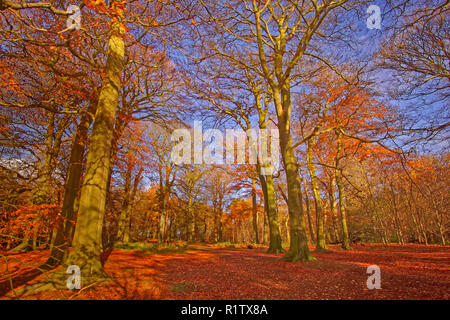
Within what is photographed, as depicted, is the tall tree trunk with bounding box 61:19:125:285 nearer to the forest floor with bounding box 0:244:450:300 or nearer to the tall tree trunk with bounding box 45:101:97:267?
the forest floor with bounding box 0:244:450:300

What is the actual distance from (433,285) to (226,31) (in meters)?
10.2

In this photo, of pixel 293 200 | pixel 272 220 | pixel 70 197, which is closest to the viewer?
pixel 70 197

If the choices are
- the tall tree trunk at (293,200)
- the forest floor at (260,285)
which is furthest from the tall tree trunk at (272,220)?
the forest floor at (260,285)

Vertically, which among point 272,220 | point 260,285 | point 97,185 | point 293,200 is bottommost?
point 260,285

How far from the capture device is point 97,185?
17.0 ft

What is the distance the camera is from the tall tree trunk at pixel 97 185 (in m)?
4.65

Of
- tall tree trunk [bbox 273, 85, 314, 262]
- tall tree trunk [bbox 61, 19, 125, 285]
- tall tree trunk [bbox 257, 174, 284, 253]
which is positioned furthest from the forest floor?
tall tree trunk [bbox 257, 174, 284, 253]

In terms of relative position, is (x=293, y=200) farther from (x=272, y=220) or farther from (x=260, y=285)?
(x=272, y=220)

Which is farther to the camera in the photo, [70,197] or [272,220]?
[272,220]

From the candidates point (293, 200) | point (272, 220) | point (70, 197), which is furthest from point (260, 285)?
point (272, 220)

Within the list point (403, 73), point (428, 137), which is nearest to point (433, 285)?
point (428, 137)

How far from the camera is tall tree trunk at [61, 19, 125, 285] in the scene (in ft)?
15.3
